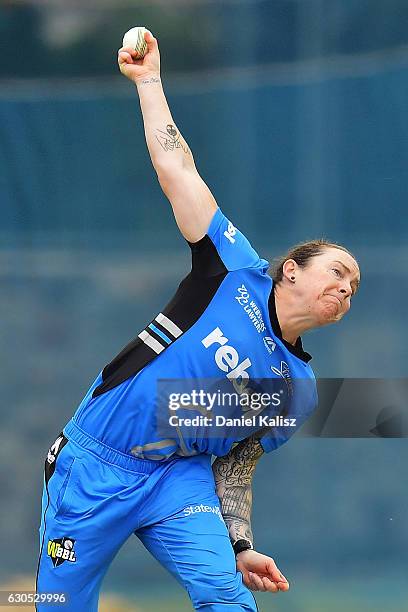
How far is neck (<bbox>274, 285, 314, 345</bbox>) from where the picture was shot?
9.26 ft

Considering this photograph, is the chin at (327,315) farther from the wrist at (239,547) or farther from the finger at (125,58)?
the finger at (125,58)

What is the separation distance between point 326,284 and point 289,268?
0.12 m

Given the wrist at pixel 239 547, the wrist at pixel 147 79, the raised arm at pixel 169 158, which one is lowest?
the wrist at pixel 239 547

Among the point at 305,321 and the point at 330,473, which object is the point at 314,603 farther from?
the point at 305,321

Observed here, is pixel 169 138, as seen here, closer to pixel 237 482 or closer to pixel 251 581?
pixel 237 482

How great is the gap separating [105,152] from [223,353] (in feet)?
5.41

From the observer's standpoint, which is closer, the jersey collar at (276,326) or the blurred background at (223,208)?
the jersey collar at (276,326)

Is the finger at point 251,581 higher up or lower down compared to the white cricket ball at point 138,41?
A: lower down

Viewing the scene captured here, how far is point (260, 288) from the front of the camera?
2830mm

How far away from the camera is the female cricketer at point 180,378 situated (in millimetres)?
2760

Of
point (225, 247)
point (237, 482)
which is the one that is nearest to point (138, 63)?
point (225, 247)

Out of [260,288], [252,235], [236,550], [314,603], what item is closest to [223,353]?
[260,288]

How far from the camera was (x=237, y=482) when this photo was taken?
9.71 feet

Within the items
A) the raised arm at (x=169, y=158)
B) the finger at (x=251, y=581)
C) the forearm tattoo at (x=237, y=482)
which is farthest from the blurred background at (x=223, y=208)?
the raised arm at (x=169, y=158)
